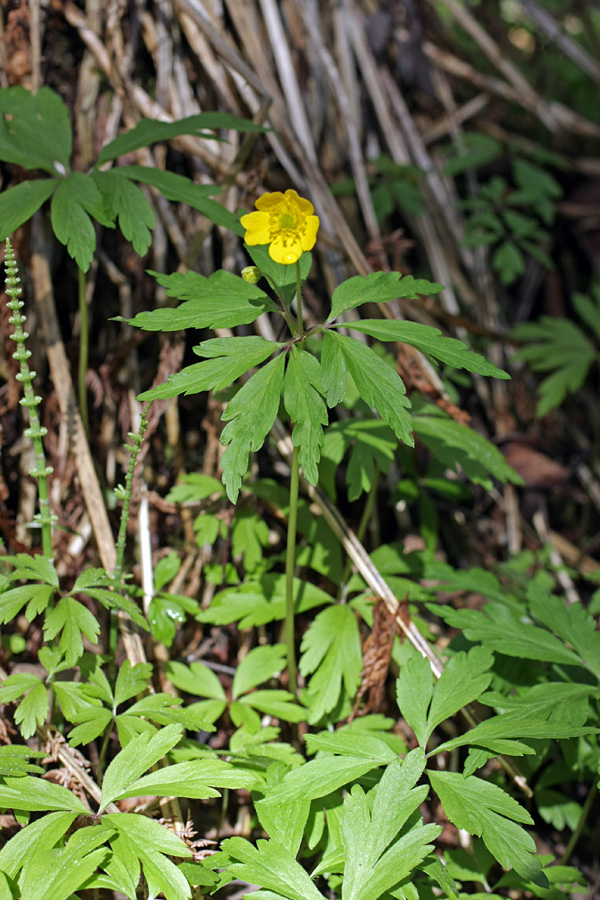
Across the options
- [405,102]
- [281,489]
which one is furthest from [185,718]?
[405,102]

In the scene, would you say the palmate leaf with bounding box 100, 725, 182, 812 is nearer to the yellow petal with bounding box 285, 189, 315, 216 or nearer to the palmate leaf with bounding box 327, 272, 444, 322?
the palmate leaf with bounding box 327, 272, 444, 322

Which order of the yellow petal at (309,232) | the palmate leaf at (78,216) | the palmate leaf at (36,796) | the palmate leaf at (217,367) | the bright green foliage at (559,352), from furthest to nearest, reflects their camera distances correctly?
the bright green foliage at (559,352) < the palmate leaf at (78,216) < the yellow petal at (309,232) < the palmate leaf at (217,367) < the palmate leaf at (36,796)

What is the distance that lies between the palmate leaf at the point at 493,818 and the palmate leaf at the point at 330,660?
469 millimetres

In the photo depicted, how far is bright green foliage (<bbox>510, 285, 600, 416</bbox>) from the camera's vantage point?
3.41m

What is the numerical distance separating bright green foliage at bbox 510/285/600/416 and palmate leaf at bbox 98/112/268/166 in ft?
6.07

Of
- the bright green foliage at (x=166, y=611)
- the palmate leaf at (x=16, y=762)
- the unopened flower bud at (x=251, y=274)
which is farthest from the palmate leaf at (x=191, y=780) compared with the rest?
the unopened flower bud at (x=251, y=274)

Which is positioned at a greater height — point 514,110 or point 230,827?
point 514,110

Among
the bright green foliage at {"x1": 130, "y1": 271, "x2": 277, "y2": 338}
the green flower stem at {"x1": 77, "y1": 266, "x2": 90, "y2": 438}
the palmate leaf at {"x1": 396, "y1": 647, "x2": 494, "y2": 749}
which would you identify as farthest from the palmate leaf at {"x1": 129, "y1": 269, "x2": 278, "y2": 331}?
the palmate leaf at {"x1": 396, "y1": 647, "x2": 494, "y2": 749}

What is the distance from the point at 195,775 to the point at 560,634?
116 cm

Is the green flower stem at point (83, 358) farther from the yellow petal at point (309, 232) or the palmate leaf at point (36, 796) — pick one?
the palmate leaf at point (36, 796)

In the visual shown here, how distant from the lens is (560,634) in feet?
6.88

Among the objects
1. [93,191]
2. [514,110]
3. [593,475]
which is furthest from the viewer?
[514,110]

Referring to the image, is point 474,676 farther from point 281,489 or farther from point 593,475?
point 593,475

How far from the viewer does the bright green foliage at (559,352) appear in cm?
341
